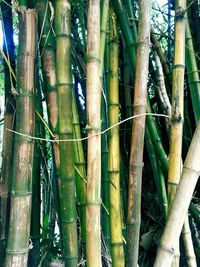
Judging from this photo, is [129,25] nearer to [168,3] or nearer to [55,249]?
[168,3]

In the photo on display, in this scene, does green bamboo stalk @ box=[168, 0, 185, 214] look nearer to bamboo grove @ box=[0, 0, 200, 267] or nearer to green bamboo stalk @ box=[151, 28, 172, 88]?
bamboo grove @ box=[0, 0, 200, 267]

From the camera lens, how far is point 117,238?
3.40 feet

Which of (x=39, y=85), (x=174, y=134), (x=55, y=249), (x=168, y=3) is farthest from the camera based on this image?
(x=168, y=3)

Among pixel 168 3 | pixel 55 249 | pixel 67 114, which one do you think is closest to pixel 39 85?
pixel 67 114

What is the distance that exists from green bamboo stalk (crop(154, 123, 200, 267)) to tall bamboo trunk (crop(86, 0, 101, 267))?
0.16 metres

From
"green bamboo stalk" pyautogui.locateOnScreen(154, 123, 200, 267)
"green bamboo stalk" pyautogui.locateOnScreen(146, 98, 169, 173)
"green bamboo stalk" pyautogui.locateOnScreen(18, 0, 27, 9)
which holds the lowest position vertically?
"green bamboo stalk" pyautogui.locateOnScreen(154, 123, 200, 267)

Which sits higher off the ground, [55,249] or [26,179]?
[26,179]

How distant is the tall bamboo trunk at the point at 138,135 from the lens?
933 millimetres

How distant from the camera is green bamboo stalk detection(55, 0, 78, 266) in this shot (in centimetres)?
98

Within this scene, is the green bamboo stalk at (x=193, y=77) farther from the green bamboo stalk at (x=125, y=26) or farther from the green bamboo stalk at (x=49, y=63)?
the green bamboo stalk at (x=49, y=63)

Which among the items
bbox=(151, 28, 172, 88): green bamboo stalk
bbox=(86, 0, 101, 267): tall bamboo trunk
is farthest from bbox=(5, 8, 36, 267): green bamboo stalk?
bbox=(151, 28, 172, 88): green bamboo stalk

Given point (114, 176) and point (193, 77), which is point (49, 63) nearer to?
point (114, 176)

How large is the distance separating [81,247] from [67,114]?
0.54m

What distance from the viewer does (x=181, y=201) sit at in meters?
0.82
